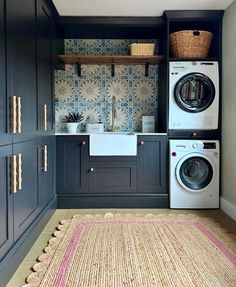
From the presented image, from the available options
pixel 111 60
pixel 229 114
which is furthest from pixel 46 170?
pixel 229 114

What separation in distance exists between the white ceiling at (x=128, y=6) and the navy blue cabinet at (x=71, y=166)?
140 cm

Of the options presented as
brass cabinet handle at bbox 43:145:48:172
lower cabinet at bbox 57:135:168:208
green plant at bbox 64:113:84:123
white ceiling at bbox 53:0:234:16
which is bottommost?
lower cabinet at bbox 57:135:168:208

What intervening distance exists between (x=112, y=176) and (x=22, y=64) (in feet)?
5.62

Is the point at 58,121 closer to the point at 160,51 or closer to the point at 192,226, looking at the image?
the point at 160,51

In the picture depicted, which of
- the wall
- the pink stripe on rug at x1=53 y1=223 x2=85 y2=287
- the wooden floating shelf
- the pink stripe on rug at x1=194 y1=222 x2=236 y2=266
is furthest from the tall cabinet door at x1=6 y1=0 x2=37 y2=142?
the wall

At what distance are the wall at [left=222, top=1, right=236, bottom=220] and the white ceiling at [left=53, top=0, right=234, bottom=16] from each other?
254 mm

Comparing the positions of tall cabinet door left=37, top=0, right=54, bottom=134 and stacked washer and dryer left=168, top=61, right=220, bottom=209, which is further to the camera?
stacked washer and dryer left=168, top=61, right=220, bottom=209

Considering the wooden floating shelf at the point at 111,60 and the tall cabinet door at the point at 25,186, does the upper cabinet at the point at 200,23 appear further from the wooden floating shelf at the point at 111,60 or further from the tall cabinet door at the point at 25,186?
the tall cabinet door at the point at 25,186

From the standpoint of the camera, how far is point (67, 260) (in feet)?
6.51

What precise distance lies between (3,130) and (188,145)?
2136mm

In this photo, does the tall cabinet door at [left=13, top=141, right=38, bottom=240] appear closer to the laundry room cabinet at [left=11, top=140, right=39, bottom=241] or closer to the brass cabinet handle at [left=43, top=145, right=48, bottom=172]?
the laundry room cabinet at [left=11, top=140, right=39, bottom=241]

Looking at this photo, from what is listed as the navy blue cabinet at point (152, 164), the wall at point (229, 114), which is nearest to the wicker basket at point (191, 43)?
the wall at point (229, 114)

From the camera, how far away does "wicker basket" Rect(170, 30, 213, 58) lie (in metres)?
3.17

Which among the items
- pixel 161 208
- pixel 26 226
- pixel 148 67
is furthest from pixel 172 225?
pixel 148 67
